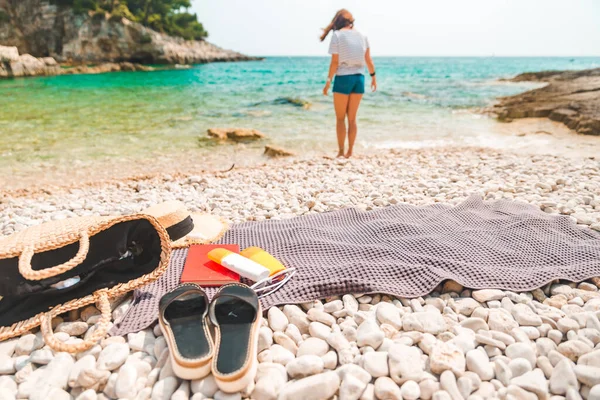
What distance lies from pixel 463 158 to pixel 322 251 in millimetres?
3945

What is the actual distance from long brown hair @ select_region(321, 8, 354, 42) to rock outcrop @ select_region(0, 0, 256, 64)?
1721 inches

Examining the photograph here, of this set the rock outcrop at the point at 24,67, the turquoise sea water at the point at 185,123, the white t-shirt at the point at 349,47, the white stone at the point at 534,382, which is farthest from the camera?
the rock outcrop at the point at 24,67

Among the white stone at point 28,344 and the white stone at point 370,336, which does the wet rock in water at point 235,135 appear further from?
the white stone at point 370,336

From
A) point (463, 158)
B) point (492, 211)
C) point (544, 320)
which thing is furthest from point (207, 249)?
point (463, 158)

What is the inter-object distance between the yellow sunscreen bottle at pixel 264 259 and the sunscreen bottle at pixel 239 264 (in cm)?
5

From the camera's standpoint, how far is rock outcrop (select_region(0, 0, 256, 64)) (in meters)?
40.7

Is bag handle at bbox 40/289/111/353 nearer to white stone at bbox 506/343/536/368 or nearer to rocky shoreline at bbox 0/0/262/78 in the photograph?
white stone at bbox 506/343/536/368

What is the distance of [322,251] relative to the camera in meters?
2.51

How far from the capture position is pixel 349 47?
512cm

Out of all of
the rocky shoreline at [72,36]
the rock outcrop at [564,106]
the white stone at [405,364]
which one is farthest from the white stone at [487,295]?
the rocky shoreline at [72,36]

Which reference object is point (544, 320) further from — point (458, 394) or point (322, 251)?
point (322, 251)

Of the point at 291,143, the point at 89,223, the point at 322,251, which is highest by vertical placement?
the point at 89,223

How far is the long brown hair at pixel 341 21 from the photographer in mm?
5148

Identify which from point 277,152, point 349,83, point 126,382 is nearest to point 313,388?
point 126,382
